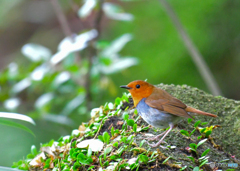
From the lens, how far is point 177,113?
7.09 feet

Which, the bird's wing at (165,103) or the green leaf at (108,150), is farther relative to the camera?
the bird's wing at (165,103)

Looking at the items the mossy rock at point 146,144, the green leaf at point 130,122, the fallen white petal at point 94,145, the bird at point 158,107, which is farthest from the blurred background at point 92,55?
the fallen white petal at point 94,145

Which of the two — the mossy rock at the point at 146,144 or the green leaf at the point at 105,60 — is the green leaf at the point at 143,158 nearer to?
the mossy rock at the point at 146,144

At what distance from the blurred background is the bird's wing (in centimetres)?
117

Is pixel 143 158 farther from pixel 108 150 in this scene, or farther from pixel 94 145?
pixel 94 145

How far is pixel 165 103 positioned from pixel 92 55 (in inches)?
64.1

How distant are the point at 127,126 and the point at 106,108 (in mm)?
328

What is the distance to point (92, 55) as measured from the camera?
146 inches

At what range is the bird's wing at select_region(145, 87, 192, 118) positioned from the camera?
86.3 inches

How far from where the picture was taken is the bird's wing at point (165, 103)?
219 cm

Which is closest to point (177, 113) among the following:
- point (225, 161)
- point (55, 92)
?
point (225, 161)

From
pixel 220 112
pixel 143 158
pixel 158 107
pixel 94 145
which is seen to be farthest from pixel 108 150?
pixel 220 112

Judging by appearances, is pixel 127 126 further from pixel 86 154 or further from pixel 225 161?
pixel 225 161

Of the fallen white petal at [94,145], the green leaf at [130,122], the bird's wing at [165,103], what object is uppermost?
the bird's wing at [165,103]
